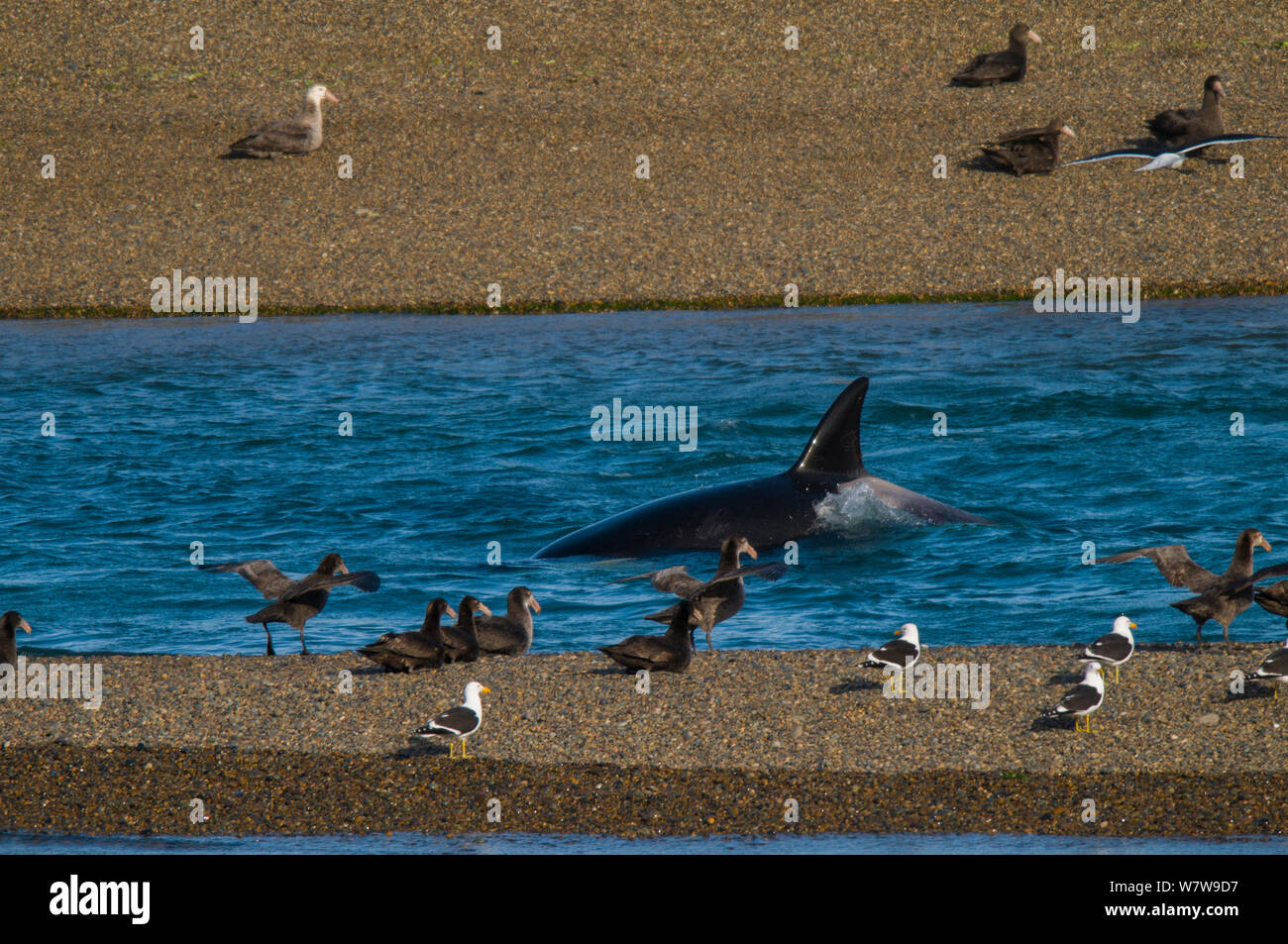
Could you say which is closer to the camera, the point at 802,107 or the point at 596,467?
the point at 596,467

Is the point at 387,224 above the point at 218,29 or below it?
below

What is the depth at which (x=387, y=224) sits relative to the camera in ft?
97.2

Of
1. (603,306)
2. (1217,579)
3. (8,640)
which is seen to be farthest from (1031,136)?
(8,640)

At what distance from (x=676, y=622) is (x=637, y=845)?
134 inches

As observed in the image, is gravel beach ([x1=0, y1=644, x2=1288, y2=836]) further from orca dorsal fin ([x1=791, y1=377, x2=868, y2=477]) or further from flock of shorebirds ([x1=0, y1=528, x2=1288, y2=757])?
orca dorsal fin ([x1=791, y1=377, x2=868, y2=477])

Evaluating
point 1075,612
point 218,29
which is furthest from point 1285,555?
point 218,29

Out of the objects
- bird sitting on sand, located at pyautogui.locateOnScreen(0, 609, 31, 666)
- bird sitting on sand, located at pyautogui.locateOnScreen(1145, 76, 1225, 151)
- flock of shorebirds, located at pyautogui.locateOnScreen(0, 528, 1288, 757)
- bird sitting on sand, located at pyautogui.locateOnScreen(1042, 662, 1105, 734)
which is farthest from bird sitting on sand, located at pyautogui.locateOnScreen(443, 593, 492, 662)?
bird sitting on sand, located at pyautogui.locateOnScreen(1145, 76, 1225, 151)

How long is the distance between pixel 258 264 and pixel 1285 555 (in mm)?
19880

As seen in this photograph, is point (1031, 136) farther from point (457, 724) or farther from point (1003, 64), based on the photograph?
point (457, 724)

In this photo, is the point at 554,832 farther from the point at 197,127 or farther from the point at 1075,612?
the point at 197,127

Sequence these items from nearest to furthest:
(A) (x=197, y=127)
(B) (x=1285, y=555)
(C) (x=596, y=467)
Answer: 1. (B) (x=1285, y=555)
2. (C) (x=596, y=467)
3. (A) (x=197, y=127)

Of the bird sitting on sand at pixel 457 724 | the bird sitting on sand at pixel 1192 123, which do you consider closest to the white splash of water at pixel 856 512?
the bird sitting on sand at pixel 457 724

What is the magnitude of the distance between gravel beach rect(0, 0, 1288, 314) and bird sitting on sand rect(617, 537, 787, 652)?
1426 centimetres

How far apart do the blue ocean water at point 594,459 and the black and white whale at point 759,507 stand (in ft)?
0.80
